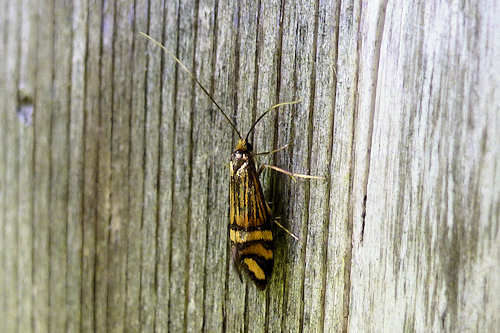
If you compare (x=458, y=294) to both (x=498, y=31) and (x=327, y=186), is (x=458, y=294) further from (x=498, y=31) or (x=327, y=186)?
(x=498, y=31)

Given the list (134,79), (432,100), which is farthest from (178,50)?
(432,100)

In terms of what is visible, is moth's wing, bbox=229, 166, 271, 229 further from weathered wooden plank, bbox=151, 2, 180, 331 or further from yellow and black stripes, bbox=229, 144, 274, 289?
weathered wooden plank, bbox=151, 2, 180, 331

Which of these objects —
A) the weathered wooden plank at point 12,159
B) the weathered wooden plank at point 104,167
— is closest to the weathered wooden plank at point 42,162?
the weathered wooden plank at point 12,159

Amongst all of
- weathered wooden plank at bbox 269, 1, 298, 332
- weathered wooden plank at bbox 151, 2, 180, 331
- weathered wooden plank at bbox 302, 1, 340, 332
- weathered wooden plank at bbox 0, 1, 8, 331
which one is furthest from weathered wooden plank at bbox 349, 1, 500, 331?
weathered wooden plank at bbox 0, 1, 8, 331

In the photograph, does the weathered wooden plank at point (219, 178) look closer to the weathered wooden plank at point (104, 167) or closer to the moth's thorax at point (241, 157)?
the moth's thorax at point (241, 157)

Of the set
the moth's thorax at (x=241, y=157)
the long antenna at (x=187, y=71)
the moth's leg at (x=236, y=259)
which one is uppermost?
the long antenna at (x=187, y=71)

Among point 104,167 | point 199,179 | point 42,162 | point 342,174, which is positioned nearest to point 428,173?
point 342,174

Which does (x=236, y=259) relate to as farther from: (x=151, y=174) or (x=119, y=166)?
(x=119, y=166)
